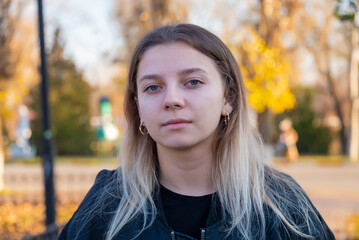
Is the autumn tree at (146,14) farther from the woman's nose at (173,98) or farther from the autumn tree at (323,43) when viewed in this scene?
the woman's nose at (173,98)

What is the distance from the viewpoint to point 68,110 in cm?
2342

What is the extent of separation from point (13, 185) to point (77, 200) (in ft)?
15.1

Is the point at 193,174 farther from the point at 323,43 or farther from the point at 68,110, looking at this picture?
the point at 68,110

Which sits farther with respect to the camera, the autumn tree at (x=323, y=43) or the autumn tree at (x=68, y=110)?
the autumn tree at (x=68, y=110)

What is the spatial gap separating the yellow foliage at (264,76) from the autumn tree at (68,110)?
15.5 m

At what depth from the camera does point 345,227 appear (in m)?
6.98

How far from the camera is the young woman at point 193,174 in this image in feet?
5.95

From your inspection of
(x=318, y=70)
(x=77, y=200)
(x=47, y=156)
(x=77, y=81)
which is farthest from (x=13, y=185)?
(x=318, y=70)

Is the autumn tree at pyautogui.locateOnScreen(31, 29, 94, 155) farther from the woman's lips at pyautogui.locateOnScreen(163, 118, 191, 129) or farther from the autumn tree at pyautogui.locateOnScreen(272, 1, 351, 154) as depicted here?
the woman's lips at pyautogui.locateOnScreen(163, 118, 191, 129)

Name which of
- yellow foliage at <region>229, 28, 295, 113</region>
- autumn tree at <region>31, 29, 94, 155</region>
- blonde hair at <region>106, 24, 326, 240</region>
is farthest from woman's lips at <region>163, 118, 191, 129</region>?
autumn tree at <region>31, 29, 94, 155</region>

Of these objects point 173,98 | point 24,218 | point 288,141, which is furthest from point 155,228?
point 288,141

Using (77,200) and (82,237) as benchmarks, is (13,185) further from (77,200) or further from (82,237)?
(82,237)

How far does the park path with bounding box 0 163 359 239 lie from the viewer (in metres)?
8.49

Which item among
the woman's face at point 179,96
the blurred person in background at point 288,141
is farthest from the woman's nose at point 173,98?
the blurred person in background at point 288,141
